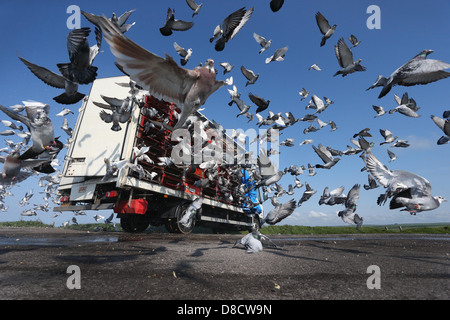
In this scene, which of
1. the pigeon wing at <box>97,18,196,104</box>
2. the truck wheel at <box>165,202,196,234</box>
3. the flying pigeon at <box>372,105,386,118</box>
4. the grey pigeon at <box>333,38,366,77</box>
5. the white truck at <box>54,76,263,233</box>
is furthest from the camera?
the truck wheel at <box>165,202,196,234</box>

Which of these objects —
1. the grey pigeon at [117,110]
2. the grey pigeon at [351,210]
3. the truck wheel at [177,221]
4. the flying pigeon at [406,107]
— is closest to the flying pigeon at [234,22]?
the grey pigeon at [117,110]

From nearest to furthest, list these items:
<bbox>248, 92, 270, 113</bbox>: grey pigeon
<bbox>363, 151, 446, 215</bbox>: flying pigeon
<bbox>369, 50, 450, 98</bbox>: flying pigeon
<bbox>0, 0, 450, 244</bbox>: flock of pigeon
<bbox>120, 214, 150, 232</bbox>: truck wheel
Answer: <bbox>0, 0, 450, 244</bbox>: flock of pigeon → <bbox>369, 50, 450, 98</bbox>: flying pigeon → <bbox>363, 151, 446, 215</bbox>: flying pigeon → <bbox>248, 92, 270, 113</bbox>: grey pigeon → <bbox>120, 214, 150, 232</bbox>: truck wheel

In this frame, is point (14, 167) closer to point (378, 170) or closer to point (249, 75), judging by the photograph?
point (249, 75)

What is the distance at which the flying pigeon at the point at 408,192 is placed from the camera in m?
4.73

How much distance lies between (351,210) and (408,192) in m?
1.63

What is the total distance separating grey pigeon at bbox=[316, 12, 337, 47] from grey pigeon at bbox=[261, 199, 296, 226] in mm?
4359

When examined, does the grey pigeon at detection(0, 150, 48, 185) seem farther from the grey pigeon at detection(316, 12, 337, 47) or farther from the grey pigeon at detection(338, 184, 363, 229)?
the grey pigeon at detection(338, 184, 363, 229)

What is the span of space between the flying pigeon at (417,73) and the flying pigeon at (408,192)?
192cm

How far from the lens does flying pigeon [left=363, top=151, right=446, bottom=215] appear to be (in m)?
4.73

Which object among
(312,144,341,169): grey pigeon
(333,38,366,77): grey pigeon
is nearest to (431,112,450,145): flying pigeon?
(333,38,366,77): grey pigeon

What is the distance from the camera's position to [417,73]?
4.65m
